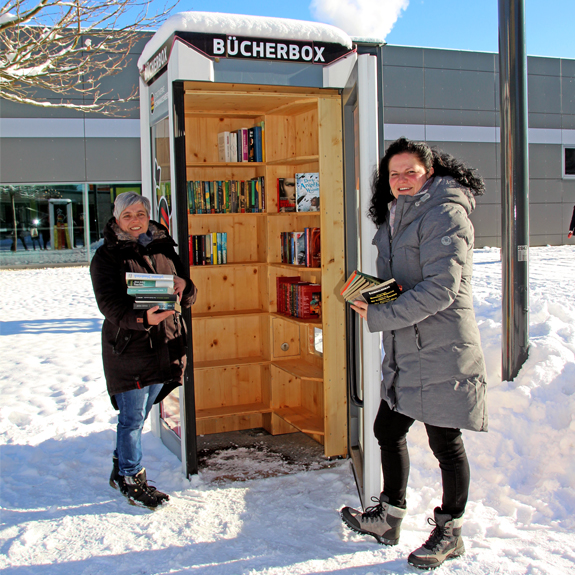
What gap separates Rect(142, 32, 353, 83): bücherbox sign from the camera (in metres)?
3.43

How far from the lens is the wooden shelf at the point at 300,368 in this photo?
168 inches

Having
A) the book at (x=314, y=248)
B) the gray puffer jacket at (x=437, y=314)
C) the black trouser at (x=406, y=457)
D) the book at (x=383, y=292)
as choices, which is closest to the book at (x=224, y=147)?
the book at (x=314, y=248)

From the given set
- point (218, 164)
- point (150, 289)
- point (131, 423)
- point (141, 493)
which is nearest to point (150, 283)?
point (150, 289)

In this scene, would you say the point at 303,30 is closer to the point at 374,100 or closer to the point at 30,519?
the point at 374,100

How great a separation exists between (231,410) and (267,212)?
1655mm

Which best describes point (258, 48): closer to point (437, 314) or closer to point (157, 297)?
point (157, 297)

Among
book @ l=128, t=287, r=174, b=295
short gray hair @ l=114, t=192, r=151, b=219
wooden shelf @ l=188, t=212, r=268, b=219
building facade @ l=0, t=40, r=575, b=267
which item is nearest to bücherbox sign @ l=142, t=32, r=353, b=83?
short gray hair @ l=114, t=192, r=151, b=219

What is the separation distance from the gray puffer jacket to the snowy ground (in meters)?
0.80

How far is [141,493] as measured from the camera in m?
3.31

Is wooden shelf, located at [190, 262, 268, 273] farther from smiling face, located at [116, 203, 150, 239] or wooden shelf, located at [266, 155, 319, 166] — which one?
smiling face, located at [116, 203, 150, 239]

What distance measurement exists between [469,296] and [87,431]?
3205 mm

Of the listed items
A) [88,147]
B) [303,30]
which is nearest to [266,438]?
[303,30]

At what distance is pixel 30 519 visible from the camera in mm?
3160

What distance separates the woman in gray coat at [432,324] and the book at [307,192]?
1595mm
